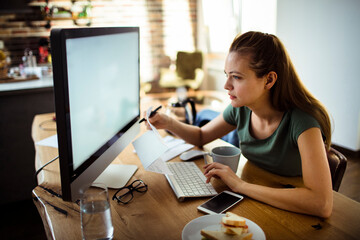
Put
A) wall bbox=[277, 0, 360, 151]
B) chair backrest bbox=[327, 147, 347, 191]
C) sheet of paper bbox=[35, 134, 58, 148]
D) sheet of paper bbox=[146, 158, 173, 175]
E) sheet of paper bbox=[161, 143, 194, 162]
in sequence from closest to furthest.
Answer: sheet of paper bbox=[146, 158, 173, 175], chair backrest bbox=[327, 147, 347, 191], sheet of paper bbox=[161, 143, 194, 162], sheet of paper bbox=[35, 134, 58, 148], wall bbox=[277, 0, 360, 151]

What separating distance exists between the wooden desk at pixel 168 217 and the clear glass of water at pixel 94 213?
6 cm

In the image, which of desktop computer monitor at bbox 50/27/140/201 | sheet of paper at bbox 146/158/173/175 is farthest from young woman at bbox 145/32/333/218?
desktop computer monitor at bbox 50/27/140/201

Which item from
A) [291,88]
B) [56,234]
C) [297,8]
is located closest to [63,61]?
[56,234]

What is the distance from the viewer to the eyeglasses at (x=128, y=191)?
997mm

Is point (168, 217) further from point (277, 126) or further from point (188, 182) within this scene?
point (277, 126)

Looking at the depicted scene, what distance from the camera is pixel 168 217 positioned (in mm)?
896

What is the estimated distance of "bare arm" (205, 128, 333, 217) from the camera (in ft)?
2.95

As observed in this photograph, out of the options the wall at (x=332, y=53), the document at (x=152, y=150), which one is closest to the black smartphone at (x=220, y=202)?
the document at (x=152, y=150)

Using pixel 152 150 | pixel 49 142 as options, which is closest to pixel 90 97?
pixel 152 150

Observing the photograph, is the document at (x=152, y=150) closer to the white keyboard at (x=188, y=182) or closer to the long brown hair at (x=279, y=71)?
the white keyboard at (x=188, y=182)

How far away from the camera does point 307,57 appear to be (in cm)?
348

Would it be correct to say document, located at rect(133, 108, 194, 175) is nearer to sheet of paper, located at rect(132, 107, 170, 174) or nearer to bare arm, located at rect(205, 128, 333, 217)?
sheet of paper, located at rect(132, 107, 170, 174)

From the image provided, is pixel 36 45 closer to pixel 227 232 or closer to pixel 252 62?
pixel 252 62

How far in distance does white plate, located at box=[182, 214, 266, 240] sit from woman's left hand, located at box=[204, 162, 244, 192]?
0.60 ft
